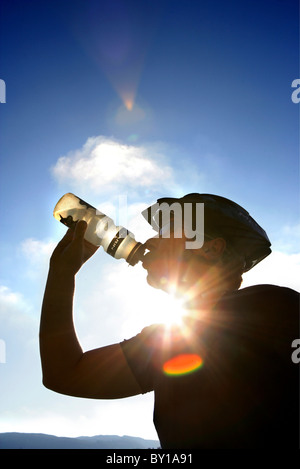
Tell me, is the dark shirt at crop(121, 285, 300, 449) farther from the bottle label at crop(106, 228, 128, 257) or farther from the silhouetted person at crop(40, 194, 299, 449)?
the bottle label at crop(106, 228, 128, 257)

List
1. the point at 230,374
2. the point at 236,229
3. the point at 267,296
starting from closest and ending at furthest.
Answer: the point at 230,374 < the point at 267,296 < the point at 236,229

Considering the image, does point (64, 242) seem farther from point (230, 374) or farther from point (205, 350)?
point (230, 374)

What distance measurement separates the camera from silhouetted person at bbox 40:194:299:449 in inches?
68.8

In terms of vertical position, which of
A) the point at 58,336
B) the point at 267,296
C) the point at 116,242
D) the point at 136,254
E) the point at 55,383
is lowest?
the point at 55,383

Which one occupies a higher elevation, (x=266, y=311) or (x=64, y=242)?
(x=64, y=242)

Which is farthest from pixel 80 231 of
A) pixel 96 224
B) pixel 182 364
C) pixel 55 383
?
pixel 96 224

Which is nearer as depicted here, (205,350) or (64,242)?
(205,350)

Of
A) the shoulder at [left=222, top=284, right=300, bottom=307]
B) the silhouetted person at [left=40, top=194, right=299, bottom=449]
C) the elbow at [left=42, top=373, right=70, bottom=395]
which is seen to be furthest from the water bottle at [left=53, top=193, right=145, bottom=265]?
the shoulder at [left=222, top=284, right=300, bottom=307]

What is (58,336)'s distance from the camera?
7.51 feet

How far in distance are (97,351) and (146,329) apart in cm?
39

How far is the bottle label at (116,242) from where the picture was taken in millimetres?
4238

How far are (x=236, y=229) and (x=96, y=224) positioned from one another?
2522mm

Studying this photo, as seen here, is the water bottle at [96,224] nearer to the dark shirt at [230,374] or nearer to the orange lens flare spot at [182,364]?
the dark shirt at [230,374]

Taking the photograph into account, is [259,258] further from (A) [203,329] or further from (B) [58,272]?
(B) [58,272]
